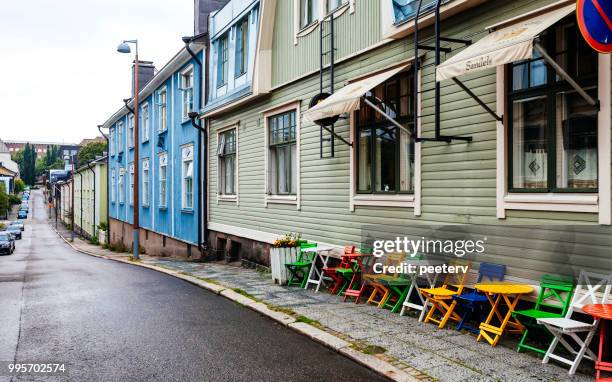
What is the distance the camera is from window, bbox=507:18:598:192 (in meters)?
5.88

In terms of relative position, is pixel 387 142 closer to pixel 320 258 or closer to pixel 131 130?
pixel 320 258

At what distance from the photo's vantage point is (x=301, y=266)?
35.2 ft

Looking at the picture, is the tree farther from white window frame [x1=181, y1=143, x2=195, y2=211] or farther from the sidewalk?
the sidewalk

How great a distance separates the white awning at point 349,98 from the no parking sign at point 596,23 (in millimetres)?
3457

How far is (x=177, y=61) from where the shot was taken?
67.8ft

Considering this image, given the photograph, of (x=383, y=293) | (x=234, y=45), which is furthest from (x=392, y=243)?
(x=234, y=45)

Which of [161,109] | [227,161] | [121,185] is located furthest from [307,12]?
[121,185]

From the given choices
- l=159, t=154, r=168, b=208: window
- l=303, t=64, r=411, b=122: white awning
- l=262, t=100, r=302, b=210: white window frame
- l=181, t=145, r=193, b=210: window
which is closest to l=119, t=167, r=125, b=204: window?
l=159, t=154, r=168, b=208: window

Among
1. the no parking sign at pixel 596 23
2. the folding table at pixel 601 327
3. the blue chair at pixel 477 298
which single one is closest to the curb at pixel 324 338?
the blue chair at pixel 477 298

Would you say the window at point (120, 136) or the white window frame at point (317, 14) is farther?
the window at point (120, 136)

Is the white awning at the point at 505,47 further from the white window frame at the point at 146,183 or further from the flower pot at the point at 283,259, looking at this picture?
the white window frame at the point at 146,183

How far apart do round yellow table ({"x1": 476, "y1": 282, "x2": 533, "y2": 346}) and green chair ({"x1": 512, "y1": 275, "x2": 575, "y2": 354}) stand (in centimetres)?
12

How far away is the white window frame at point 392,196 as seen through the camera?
824 cm

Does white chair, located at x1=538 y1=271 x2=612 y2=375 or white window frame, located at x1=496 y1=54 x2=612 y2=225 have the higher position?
white window frame, located at x1=496 y1=54 x2=612 y2=225
